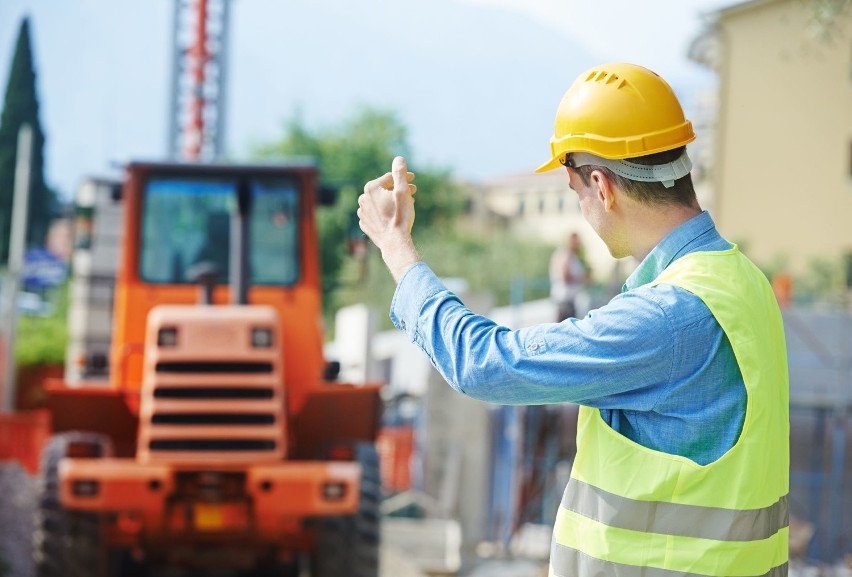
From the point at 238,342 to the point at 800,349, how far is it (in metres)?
11.8

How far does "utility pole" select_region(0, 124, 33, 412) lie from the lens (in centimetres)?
1083

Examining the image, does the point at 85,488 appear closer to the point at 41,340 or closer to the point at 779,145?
the point at 41,340

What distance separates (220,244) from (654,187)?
6.50m

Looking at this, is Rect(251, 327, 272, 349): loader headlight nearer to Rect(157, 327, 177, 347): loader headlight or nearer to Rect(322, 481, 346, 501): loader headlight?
Rect(157, 327, 177, 347): loader headlight

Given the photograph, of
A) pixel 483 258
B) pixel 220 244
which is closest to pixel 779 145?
pixel 220 244

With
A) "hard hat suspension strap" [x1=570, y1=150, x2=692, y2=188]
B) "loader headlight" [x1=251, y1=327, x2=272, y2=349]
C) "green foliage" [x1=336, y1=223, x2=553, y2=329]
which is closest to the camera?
"hard hat suspension strap" [x1=570, y1=150, x2=692, y2=188]

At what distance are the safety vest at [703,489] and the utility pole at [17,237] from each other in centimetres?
765

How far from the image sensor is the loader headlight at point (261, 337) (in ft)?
25.6

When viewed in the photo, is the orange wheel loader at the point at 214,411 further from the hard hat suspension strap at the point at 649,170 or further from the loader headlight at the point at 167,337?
the hard hat suspension strap at the point at 649,170

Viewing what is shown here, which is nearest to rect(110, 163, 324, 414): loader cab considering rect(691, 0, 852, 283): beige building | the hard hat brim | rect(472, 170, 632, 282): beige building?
the hard hat brim

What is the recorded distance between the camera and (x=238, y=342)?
776cm

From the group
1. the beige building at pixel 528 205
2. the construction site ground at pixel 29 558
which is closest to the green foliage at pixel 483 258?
the beige building at pixel 528 205

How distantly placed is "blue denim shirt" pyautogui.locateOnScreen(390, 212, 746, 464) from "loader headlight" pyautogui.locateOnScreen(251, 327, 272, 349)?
18.4 feet

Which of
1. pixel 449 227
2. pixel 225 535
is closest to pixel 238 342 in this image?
pixel 225 535
